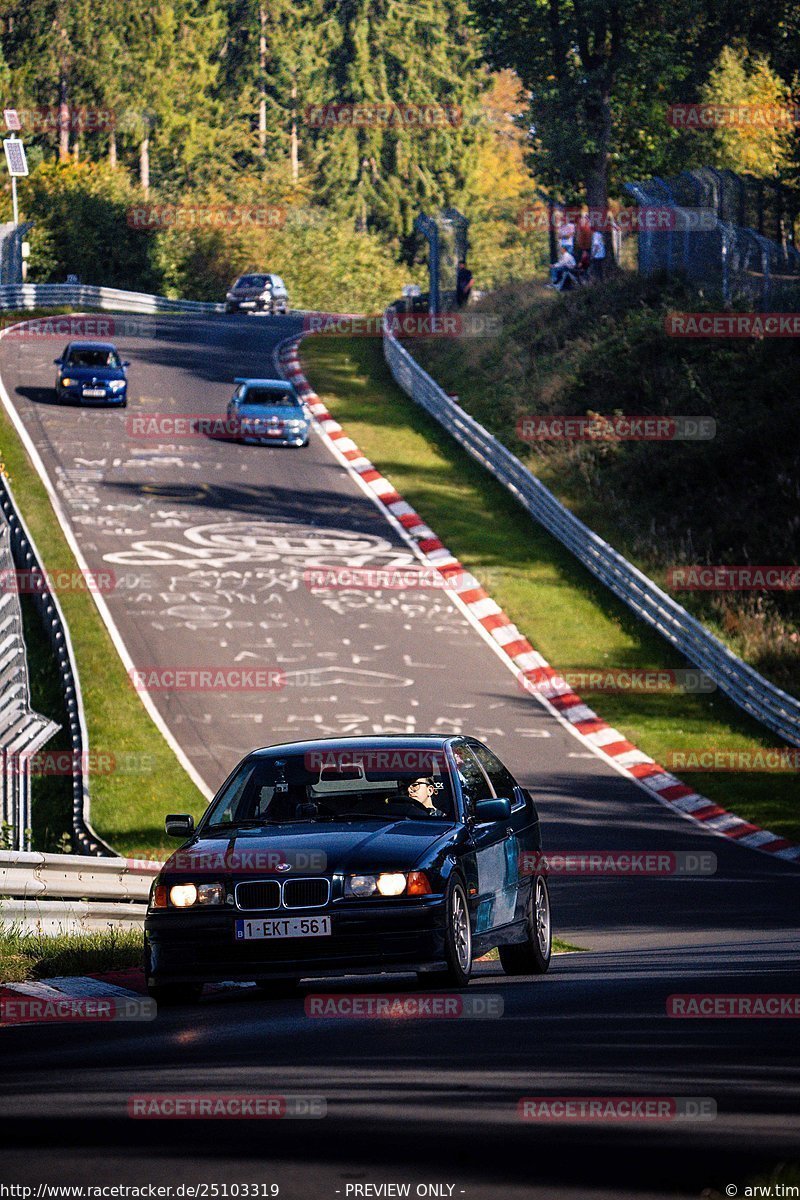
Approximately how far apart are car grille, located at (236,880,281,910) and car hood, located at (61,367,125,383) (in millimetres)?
33336

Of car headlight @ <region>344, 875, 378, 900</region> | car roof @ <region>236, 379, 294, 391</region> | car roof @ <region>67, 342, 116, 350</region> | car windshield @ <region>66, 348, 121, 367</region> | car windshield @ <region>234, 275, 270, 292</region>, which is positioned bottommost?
car headlight @ <region>344, 875, 378, 900</region>

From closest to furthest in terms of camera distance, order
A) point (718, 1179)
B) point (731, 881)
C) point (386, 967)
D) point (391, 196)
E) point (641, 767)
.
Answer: point (718, 1179), point (386, 967), point (731, 881), point (641, 767), point (391, 196)

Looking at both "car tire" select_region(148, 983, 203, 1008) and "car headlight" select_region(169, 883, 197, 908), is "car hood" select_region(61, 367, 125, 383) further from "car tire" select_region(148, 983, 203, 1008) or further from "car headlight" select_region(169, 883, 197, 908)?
"car headlight" select_region(169, 883, 197, 908)

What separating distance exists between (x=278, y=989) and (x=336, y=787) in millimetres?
1214

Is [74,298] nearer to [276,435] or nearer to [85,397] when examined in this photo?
[85,397]

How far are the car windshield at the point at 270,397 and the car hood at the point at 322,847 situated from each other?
29764mm

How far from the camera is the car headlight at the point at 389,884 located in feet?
29.6

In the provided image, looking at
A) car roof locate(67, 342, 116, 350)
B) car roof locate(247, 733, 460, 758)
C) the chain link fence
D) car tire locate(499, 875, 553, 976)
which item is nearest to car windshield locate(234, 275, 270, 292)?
car roof locate(67, 342, 116, 350)

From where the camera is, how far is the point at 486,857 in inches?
394

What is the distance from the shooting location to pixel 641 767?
898 inches

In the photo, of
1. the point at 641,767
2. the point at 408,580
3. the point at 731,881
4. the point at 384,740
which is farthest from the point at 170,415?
the point at 384,740

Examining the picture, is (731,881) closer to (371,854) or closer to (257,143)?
(371,854)

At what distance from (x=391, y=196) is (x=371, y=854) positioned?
102999 mm

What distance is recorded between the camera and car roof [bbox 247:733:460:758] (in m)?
10.2
